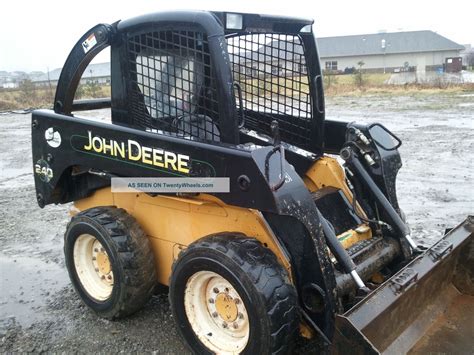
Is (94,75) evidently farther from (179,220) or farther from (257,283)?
(257,283)

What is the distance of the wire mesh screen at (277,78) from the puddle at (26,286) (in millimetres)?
2492

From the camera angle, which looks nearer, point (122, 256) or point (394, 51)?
point (122, 256)

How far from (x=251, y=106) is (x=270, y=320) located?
208cm

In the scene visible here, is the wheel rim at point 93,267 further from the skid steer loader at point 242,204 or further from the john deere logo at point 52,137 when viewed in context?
the john deere logo at point 52,137

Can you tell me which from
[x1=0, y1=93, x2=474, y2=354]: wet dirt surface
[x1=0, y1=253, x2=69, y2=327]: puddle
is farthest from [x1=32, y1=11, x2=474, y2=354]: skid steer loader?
[x1=0, y1=253, x2=69, y2=327]: puddle

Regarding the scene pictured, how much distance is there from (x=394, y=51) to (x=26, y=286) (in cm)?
6321

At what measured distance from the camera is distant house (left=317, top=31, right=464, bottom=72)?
60.8 meters

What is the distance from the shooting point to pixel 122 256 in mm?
3432

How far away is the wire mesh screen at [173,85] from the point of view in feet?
10.2

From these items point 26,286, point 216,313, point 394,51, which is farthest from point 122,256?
point 394,51

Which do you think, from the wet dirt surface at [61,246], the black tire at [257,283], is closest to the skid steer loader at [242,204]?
the black tire at [257,283]

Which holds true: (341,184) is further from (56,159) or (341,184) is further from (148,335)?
(56,159)

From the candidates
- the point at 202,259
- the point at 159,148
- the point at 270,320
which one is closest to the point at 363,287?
the point at 270,320

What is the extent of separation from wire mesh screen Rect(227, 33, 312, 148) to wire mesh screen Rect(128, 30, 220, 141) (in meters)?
0.61
